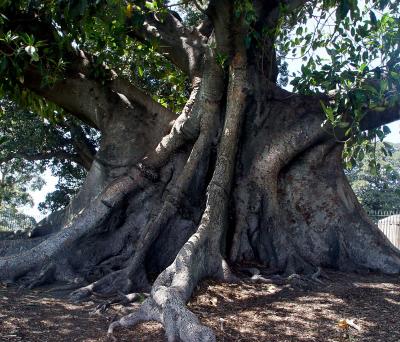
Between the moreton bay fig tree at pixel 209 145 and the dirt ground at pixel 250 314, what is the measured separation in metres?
0.60

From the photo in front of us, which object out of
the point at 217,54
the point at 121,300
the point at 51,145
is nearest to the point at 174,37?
the point at 217,54

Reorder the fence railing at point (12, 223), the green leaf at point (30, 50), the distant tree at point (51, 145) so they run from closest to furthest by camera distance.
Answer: the green leaf at point (30, 50) < the distant tree at point (51, 145) < the fence railing at point (12, 223)

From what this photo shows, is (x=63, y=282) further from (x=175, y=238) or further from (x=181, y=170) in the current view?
(x=181, y=170)

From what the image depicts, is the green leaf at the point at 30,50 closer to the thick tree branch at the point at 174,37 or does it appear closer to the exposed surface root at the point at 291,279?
the thick tree branch at the point at 174,37

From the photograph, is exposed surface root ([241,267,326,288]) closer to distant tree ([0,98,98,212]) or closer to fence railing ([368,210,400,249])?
distant tree ([0,98,98,212])

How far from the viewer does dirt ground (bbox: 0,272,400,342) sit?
15.2 feet

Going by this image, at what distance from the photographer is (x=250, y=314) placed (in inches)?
209

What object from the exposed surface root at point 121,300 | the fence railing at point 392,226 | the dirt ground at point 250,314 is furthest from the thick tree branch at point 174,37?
the fence railing at point 392,226

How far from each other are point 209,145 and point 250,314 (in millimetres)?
3317

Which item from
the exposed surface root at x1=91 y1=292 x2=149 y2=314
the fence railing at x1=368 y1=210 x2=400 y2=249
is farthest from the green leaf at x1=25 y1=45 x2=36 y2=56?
the fence railing at x1=368 y1=210 x2=400 y2=249

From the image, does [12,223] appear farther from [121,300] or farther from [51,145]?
[121,300]

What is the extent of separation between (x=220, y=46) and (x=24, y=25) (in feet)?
10.1

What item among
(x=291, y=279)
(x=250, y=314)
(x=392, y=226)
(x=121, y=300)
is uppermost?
(x=392, y=226)

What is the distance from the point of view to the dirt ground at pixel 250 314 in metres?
4.62
